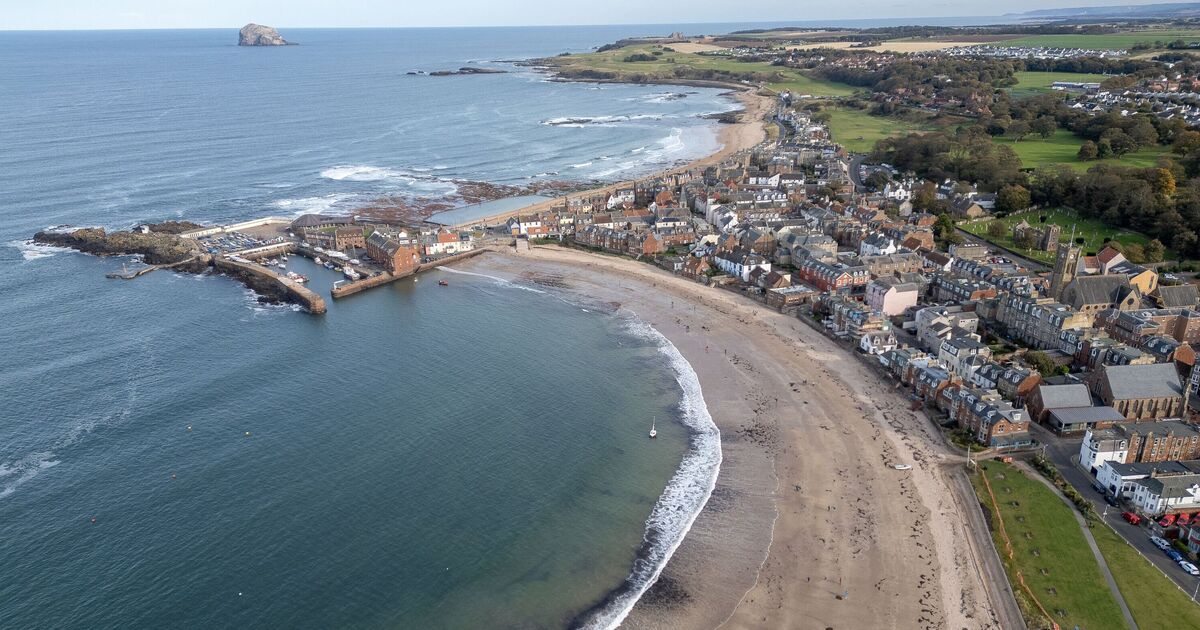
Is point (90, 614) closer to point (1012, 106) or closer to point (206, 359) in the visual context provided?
point (206, 359)

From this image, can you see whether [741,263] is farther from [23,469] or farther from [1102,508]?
[23,469]

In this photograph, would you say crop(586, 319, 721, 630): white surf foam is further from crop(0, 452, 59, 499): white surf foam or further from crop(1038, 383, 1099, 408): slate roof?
crop(0, 452, 59, 499): white surf foam

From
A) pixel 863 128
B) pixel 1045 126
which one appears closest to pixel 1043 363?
pixel 1045 126

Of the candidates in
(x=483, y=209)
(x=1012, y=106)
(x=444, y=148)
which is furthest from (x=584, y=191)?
(x=1012, y=106)

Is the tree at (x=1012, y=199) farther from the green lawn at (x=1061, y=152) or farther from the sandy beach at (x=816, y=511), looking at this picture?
the sandy beach at (x=816, y=511)

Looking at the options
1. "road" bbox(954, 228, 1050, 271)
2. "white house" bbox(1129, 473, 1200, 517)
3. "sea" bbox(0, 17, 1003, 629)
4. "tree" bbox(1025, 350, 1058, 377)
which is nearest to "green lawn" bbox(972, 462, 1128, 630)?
"white house" bbox(1129, 473, 1200, 517)

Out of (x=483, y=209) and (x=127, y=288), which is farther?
(x=483, y=209)
